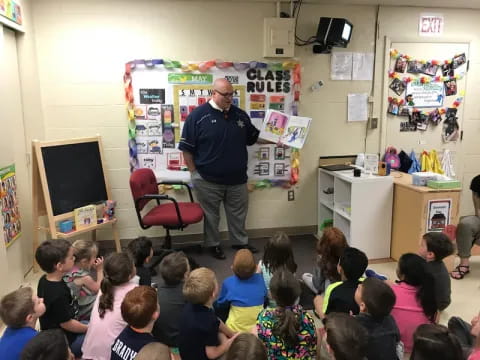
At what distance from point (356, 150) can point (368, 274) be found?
6.34ft

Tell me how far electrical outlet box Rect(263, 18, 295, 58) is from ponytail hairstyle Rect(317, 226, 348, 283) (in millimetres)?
2163

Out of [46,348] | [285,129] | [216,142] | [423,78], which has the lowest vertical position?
[46,348]

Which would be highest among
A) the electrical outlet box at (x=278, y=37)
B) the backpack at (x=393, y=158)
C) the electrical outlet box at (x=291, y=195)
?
the electrical outlet box at (x=278, y=37)

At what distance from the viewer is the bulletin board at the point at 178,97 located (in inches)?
158

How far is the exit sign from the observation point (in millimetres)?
4406

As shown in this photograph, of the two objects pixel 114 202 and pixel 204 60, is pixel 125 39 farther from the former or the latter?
pixel 114 202


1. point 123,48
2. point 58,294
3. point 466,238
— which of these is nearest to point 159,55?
point 123,48

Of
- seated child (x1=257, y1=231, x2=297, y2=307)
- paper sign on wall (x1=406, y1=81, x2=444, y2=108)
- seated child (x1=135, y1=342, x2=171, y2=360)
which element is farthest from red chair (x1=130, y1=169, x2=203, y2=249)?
paper sign on wall (x1=406, y1=81, x2=444, y2=108)

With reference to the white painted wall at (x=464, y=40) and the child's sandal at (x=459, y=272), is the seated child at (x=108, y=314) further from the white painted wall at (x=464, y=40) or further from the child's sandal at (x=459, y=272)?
the white painted wall at (x=464, y=40)

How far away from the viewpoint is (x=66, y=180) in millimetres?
3658

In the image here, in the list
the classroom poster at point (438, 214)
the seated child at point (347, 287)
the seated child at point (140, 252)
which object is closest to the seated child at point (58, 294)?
the seated child at point (140, 252)

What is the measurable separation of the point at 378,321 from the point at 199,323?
0.83m

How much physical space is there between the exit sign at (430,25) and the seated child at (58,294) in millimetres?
4117

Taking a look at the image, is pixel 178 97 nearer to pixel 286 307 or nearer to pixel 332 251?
pixel 332 251
